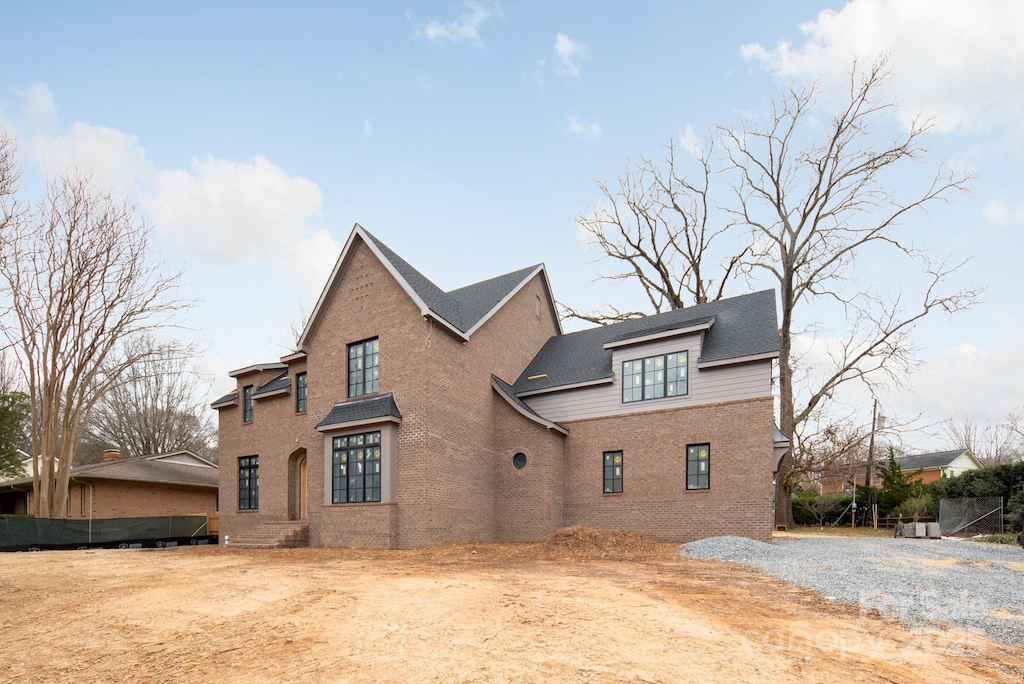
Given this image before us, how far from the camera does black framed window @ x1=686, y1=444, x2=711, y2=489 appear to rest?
1692 cm

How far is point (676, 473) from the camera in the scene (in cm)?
1741

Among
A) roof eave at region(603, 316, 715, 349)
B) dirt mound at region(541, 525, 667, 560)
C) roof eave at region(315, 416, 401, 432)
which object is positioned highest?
roof eave at region(603, 316, 715, 349)

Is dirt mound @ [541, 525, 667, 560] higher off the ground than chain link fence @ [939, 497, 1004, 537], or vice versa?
dirt mound @ [541, 525, 667, 560]

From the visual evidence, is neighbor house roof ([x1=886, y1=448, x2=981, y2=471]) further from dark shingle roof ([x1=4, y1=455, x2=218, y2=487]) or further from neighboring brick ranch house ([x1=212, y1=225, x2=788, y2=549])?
dark shingle roof ([x1=4, y1=455, x2=218, y2=487])

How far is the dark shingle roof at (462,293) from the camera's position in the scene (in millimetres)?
18062

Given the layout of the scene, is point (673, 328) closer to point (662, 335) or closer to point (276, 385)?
point (662, 335)

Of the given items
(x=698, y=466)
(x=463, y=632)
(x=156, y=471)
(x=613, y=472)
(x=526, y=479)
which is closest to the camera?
(x=463, y=632)

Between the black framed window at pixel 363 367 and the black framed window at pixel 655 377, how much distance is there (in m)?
8.27

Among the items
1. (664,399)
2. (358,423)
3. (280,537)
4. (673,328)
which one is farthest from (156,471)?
(673,328)

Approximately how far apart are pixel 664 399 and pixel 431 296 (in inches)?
324

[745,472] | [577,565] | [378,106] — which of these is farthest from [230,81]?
[745,472]

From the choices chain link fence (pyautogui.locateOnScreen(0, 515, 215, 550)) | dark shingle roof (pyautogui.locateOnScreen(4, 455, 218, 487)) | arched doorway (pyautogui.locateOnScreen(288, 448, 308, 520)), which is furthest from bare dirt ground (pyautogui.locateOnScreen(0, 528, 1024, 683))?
dark shingle roof (pyautogui.locateOnScreen(4, 455, 218, 487))

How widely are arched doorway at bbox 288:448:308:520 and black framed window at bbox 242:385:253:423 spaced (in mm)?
3404

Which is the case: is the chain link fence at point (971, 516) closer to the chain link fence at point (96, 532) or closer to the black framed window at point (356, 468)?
the black framed window at point (356, 468)
